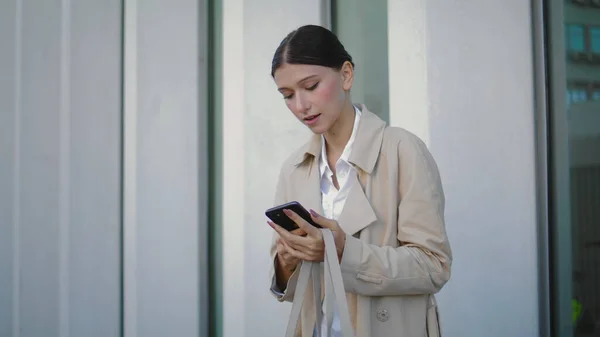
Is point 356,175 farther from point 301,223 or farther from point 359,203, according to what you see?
point 301,223

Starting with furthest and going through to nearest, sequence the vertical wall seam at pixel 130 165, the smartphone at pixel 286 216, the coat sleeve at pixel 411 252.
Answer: the vertical wall seam at pixel 130 165, the coat sleeve at pixel 411 252, the smartphone at pixel 286 216

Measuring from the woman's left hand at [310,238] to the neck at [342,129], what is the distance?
0.43 metres

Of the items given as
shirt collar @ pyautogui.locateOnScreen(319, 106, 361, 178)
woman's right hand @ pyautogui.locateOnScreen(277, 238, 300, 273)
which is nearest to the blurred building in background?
shirt collar @ pyautogui.locateOnScreen(319, 106, 361, 178)

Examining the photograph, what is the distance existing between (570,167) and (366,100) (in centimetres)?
109

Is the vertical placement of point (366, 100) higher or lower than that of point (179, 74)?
lower

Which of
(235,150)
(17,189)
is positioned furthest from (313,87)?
(17,189)

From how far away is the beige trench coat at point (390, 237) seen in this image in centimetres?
174

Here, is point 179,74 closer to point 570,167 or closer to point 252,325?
point 252,325

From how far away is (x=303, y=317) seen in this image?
1.95 meters

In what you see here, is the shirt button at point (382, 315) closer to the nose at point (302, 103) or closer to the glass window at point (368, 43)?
the nose at point (302, 103)

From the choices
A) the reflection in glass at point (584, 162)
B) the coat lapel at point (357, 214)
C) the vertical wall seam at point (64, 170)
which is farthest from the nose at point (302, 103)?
the vertical wall seam at point (64, 170)

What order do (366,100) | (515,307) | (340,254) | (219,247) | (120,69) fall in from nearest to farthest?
(340,254) < (515,307) < (366,100) < (219,247) < (120,69)

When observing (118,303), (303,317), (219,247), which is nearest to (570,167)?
(303,317)

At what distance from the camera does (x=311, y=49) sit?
1948 millimetres
